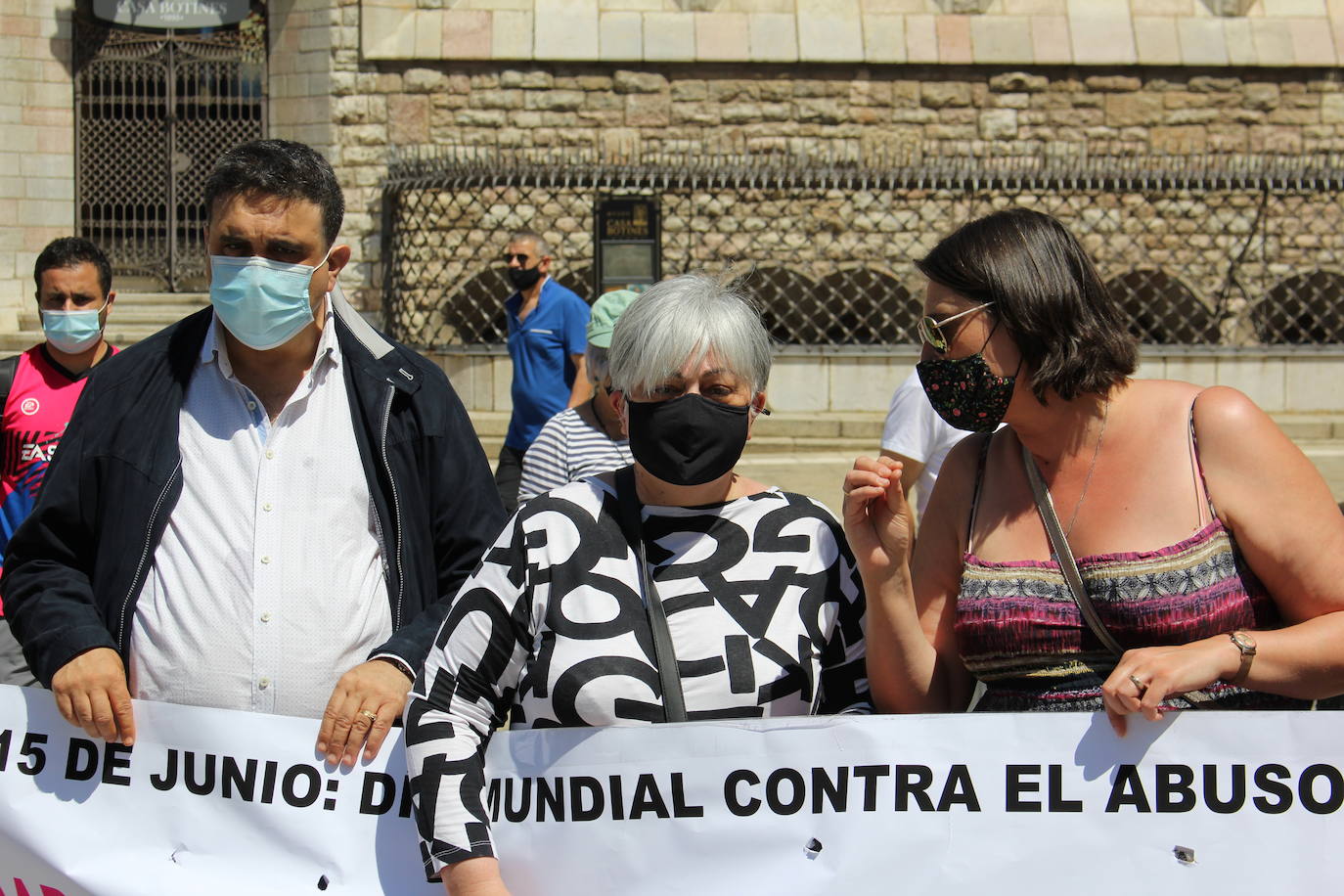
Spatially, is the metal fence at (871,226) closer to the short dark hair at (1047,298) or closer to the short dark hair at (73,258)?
the short dark hair at (73,258)

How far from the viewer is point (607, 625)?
7.10 ft

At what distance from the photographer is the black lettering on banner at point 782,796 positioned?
226 centimetres

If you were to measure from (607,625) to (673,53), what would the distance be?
13.5 meters

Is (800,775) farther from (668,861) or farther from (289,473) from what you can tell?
(289,473)

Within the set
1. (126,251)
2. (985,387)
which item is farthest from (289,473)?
(126,251)

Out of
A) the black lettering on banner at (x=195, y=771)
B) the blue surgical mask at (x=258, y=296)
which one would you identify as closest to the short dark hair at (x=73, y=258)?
the blue surgical mask at (x=258, y=296)

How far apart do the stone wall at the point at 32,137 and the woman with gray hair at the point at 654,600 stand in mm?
14507

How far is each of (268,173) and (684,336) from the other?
0.91m

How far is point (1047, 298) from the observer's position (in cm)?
225

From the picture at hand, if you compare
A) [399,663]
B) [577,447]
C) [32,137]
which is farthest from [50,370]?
[32,137]

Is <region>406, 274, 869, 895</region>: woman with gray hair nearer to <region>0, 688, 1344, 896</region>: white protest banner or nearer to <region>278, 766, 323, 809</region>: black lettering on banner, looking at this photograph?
<region>0, 688, 1344, 896</region>: white protest banner

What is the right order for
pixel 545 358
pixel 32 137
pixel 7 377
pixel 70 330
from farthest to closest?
pixel 32 137
pixel 545 358
pixel 70 330
pixel 7 377

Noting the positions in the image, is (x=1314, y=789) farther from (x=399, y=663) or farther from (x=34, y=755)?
(x=34, y=755)

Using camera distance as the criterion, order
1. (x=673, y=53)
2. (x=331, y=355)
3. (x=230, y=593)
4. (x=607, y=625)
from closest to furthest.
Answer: (x=607, y=625) < (x=230, y=593) < (x=331, y=355) < (x=673, y=53)
